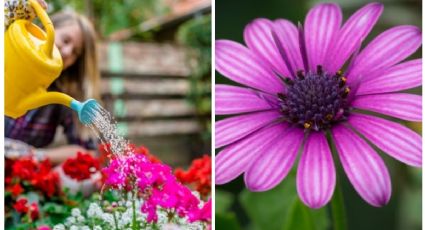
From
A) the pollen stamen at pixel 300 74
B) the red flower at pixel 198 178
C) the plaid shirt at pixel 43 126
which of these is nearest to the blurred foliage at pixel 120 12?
the plaid shirt at pixel 43 126

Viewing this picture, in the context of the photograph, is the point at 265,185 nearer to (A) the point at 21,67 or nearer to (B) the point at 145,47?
(A) the point at 21,67

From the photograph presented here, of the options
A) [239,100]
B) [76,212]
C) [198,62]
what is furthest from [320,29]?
[198,62]

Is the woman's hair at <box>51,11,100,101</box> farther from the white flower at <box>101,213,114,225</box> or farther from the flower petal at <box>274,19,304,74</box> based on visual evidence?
the flower petal at <box>274,19,304,74</box>

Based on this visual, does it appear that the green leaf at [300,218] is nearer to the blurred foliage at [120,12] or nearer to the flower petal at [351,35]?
the flower petal at [351,35]

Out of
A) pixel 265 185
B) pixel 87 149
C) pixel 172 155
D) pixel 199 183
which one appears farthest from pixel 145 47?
pixel 265 185

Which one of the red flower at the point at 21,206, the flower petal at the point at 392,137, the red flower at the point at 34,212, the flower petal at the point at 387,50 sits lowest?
the red flower at the point at 34,212

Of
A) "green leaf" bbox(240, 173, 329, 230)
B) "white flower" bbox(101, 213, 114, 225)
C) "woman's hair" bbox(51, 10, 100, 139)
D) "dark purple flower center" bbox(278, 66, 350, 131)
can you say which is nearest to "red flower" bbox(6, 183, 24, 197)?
"woman's hair" bbox(51, 10, 100, 139)

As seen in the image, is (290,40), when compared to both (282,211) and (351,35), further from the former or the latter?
(282,211)
